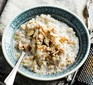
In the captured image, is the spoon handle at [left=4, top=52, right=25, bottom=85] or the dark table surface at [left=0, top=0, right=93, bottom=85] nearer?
the spoon handle at [left=4, top=52, right=25, bottom=85]

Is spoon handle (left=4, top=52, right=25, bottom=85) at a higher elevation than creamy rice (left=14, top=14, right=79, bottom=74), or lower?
lower

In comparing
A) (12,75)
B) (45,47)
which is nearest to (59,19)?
(45,47)

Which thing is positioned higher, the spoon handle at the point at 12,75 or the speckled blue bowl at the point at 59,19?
the speckled blue bowl at the point at 59,19

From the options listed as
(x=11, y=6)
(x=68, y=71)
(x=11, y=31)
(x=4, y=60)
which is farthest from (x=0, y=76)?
(x=11, y=6)

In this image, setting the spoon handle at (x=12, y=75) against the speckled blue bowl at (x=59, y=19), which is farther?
the speckled blue bowl at (x=59, y=19)
